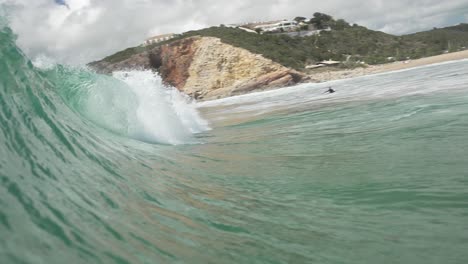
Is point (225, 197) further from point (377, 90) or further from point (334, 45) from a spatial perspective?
point (334, 45)

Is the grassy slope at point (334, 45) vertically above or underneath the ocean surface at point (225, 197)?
above

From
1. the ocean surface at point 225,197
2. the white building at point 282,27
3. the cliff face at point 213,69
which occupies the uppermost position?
the white building at point 282,27

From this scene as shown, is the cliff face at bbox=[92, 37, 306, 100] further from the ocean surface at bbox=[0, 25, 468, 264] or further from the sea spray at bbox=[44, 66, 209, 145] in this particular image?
the ocean surface at bbox=[0, 25, 468, 264]

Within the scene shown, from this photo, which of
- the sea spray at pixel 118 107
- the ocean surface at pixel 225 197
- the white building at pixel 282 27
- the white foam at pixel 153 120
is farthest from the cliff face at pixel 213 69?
the ocean surface at pixel 225 197

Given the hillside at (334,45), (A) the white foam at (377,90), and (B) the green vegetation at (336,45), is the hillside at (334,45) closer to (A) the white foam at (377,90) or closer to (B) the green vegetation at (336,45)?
(B) the green vegetation at (336,45)

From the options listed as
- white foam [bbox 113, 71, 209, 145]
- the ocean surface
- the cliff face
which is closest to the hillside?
the cliff face

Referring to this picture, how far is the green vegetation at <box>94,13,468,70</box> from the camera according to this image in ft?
196

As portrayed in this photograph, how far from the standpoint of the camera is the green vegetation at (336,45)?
5966 centimetres

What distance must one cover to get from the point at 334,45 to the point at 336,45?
1.07 feet

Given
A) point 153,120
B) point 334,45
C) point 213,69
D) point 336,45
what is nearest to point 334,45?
point 334,45

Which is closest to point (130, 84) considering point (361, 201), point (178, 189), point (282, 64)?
point (178, 189)

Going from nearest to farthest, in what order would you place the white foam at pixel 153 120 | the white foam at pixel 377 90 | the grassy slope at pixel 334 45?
the white foam at pixel 153 120 → the white foam at pixel 377 90 → the grassy slope at pixel 334 45

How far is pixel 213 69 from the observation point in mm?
53656

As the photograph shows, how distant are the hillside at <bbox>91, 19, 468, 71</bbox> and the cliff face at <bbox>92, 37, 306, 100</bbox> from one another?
7.51 ft
